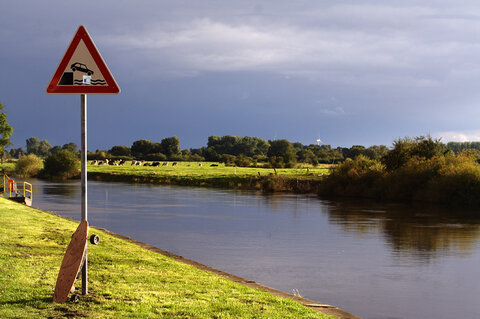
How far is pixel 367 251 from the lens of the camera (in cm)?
2034

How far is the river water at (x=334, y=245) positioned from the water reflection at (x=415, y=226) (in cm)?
6

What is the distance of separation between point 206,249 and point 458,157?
35341 mm

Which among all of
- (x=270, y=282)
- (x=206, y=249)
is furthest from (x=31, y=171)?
(x=270, y=282)

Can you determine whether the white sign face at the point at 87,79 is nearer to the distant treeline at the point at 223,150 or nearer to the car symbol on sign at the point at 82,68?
the car symbol on sign at the point at 82,68

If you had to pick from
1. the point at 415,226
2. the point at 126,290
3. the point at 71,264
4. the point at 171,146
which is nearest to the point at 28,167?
the point at 415,226

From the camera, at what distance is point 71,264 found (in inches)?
277

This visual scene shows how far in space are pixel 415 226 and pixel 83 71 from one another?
26.0m

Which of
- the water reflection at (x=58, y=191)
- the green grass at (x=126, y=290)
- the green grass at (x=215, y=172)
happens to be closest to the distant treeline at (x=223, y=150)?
the green grass at (x=215, y=172)

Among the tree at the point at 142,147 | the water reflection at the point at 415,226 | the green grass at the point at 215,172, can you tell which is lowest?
the water reflection at the point at 415,226

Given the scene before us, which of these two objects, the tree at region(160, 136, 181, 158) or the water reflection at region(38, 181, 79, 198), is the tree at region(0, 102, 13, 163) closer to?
the water reflection at region(38, 181, 79, 198)

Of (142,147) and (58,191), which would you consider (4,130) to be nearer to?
(58,191)

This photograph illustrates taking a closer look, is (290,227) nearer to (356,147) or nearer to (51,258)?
(51,258)

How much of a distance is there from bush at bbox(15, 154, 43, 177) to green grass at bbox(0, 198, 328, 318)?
7802cm

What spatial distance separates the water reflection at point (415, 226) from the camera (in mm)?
21797
